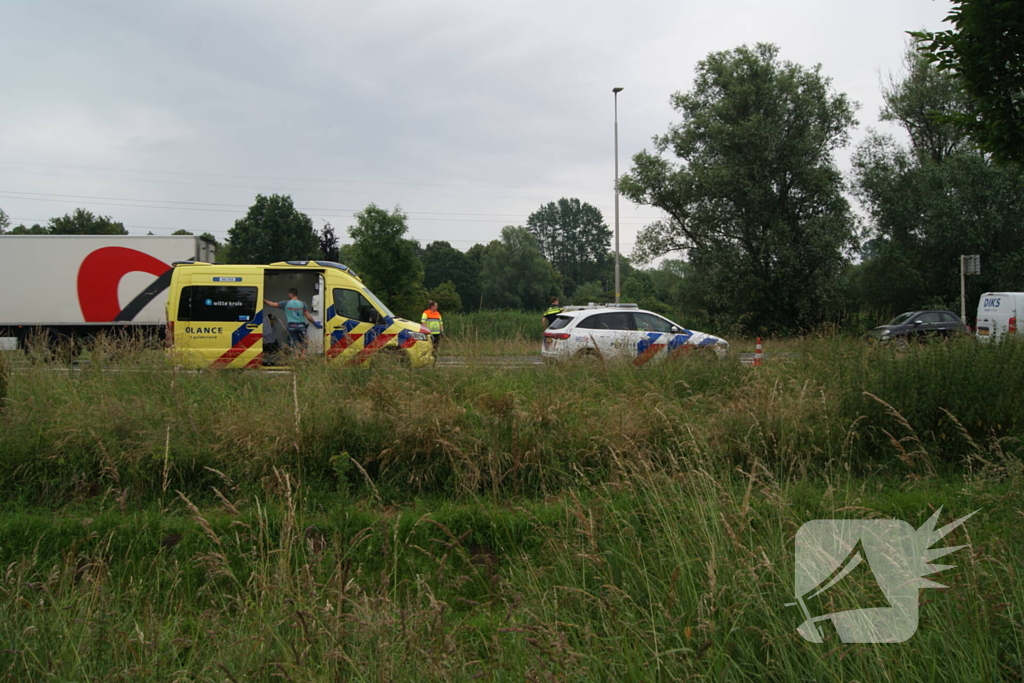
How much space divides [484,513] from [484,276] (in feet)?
258

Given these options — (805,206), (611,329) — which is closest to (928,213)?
(805,206)

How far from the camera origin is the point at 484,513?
5.13 metres

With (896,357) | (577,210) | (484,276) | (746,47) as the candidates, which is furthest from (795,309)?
(577,210)

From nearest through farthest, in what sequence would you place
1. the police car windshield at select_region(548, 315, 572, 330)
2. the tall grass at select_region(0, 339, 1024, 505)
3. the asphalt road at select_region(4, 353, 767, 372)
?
the tall grass at select_region(0, 339, 1024, 505) → the asphalt road at select_region(4, 353, 767, 372) → the police car windshield at select_region(548, 315, 572, 330)

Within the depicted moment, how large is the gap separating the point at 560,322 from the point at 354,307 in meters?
4.51

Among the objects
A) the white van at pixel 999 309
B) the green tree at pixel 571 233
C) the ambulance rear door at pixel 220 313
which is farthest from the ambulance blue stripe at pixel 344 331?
the green tree at pixel 571 233

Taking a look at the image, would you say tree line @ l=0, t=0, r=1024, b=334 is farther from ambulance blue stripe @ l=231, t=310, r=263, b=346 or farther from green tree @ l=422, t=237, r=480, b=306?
green tree @ l=422, t=237, r=480, b=306

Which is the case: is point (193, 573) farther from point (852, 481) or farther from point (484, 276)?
point (484, 276)

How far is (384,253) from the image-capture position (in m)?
35.0

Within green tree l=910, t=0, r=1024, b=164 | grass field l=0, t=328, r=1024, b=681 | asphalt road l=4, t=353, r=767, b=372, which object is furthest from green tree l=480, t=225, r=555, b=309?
green tree l=910, t=0, r=1024, b=164

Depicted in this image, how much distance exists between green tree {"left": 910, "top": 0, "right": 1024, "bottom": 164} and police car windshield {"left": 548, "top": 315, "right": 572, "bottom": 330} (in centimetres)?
882

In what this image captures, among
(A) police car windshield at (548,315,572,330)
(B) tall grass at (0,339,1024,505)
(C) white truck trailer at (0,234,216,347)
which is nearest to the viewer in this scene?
(B) tall grass at (0,339,1024,505)

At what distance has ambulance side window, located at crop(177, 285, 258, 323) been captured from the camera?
512 inches

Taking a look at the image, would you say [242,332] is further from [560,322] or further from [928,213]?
[928,213]
